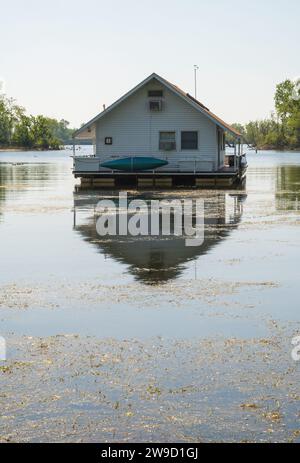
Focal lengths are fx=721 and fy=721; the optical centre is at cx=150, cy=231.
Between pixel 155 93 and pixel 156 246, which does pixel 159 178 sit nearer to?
pixel 155 93

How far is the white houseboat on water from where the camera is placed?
44344mm

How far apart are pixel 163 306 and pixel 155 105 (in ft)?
114

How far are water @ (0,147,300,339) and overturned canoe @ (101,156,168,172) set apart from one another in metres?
20.0

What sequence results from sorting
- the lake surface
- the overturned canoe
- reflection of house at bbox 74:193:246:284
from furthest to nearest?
the overturned canoe → reflection of house at bbox 74:193:246:284 → the lake surface

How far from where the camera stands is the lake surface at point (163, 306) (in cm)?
670

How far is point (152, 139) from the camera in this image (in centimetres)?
4506

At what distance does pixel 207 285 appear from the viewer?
41.5 ft

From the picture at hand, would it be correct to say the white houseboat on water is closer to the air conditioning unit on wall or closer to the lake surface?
the air conditioning unit on wall

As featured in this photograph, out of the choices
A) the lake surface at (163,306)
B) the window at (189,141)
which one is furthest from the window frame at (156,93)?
the lake surface at (163,306)

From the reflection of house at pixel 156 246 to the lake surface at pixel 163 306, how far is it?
0.04 metres

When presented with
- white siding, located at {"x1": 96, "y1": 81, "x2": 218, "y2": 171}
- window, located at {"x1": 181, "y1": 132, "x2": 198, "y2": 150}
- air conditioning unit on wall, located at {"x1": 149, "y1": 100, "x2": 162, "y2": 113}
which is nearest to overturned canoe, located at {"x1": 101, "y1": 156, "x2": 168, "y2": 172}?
white siding, located at {"x1": 96, "y1": 81, "x2": 218, "y2": 171}

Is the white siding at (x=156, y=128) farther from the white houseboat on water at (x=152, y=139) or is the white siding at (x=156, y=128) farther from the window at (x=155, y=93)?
the window at (x=155, y=93)
